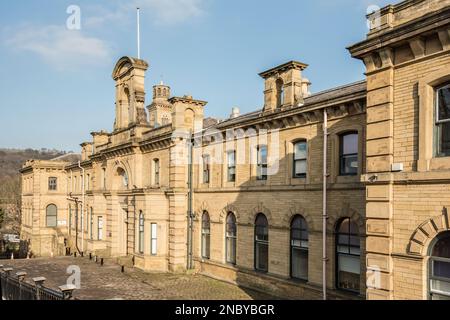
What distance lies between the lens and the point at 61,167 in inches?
1944

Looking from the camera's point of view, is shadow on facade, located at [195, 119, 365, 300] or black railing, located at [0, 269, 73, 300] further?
shadow on facade, located at [195, 119, 365, 300]

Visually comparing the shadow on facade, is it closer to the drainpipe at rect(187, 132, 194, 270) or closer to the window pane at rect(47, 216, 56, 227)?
the drainpipe at rect(187, 132, 194, 270)

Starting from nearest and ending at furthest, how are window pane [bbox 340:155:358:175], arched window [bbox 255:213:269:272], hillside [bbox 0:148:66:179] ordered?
window pane [bbox 340:155:358:175], arched window [bbox 255:213:269:272], hillside [bbox 0:148:66:179]

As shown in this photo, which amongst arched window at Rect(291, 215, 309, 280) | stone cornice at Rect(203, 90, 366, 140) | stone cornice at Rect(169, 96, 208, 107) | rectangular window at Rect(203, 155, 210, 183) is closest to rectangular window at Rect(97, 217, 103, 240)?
rectangular window at Rect(203, 155, 210, 183)

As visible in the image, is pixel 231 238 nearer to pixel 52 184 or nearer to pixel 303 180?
pixel 303 180

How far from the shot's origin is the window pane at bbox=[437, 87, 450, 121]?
33.0ft

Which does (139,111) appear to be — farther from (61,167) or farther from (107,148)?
(61,167)

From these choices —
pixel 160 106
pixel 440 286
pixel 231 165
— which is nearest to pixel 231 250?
pixel 231 165

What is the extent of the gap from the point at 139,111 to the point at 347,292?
1954 centimetres

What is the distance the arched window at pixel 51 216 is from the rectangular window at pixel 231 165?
34.2 meters

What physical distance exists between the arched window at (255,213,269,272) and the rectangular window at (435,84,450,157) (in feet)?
34.7

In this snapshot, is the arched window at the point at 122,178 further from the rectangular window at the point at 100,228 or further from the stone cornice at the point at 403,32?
the stone cornice at the point at 403,32
